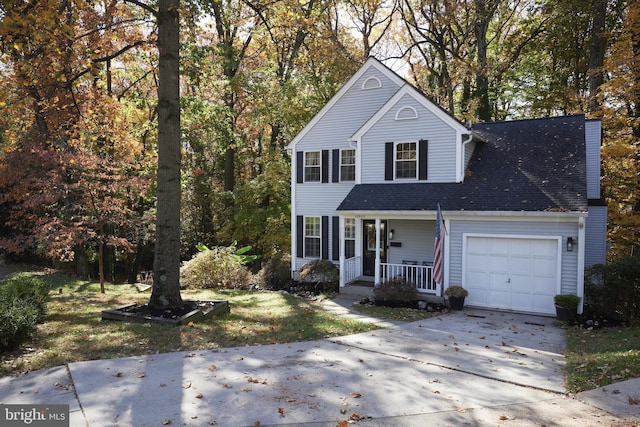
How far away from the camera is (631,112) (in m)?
19.3

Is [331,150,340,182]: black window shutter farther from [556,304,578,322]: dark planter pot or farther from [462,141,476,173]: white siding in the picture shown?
[556,304,578,322]: dark planter pot

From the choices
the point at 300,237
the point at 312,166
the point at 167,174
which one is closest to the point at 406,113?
the point at 312,166

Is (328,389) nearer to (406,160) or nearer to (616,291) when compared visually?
(616,291)

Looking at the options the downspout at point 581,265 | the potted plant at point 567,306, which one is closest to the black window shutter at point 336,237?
the potted plant at point 567,306

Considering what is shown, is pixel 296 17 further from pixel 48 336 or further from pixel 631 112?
pixel 631 112

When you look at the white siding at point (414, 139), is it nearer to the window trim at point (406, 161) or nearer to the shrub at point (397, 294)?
the window trim at point (406, 161)

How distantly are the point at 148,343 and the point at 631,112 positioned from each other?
2186 cm

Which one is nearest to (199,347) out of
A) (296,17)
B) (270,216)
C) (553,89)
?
(296,17)

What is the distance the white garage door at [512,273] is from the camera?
11695 mm

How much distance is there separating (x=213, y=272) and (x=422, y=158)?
8.84 m

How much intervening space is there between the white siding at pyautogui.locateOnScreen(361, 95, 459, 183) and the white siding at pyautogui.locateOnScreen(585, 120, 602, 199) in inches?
179

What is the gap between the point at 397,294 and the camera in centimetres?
1257

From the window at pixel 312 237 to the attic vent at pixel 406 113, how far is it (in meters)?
5.15

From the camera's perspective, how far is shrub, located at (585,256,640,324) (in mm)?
10422
